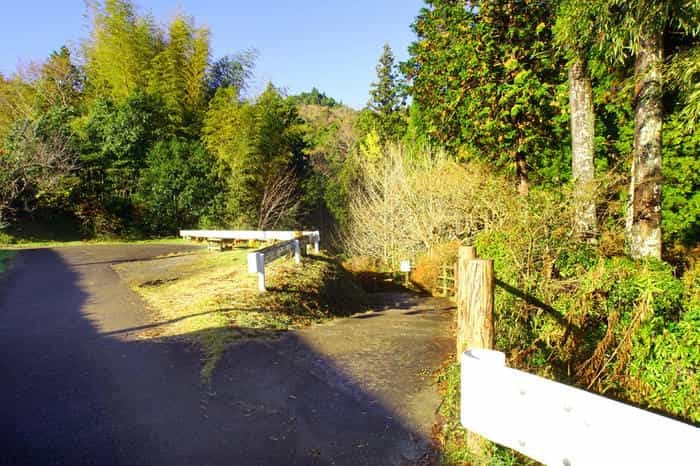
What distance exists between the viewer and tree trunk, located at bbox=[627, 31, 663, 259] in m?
6.22

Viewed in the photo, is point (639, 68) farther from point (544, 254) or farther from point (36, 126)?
point (36, 126)

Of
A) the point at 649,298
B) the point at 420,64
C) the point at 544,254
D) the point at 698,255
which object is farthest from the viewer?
the point at 420,64

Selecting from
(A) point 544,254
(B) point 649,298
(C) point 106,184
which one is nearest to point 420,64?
(A) point 544,254

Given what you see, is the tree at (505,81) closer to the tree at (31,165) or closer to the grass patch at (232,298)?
the grass patch at (232,298)

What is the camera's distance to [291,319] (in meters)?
6.42

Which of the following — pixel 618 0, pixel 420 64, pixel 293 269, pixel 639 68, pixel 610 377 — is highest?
pixel 420 64

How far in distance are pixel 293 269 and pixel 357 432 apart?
5.81 m

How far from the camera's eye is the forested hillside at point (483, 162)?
4547 millimetres

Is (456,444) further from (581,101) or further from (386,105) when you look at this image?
(386,105)

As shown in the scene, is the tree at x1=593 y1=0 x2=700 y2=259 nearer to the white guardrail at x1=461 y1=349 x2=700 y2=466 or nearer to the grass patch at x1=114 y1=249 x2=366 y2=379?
the grass patch at x1=114 y1=249 x2=366 y2=379

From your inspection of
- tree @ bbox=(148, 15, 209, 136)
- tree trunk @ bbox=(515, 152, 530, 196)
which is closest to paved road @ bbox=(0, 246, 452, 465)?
tree trunk @ bbox=(515, 152, 530, 196)

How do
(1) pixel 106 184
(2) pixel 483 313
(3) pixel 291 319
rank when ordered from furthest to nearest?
1. (1) pixel 106 184
2. (3) pixel 291 319
3. (2) pixel 483 313

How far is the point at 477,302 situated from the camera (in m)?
2.78

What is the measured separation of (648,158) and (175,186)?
2183 centimetres
